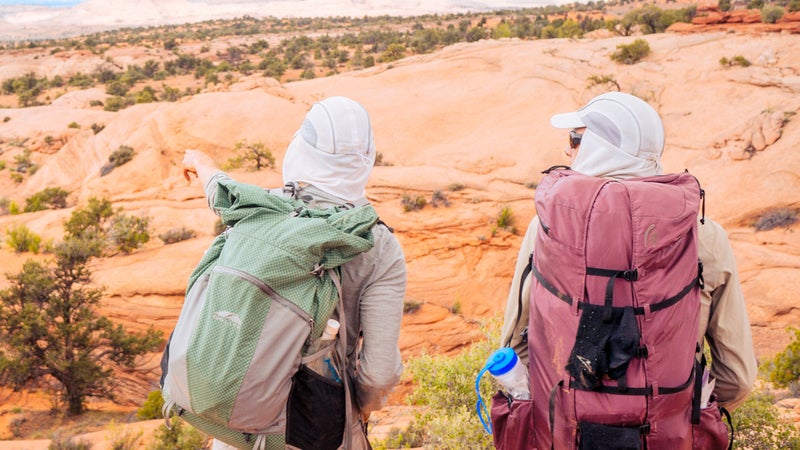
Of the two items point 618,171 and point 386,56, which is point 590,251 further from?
point 386,56

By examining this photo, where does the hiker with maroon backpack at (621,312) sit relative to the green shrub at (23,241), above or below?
above

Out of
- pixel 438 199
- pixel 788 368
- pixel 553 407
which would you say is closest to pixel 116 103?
pixel 438 199

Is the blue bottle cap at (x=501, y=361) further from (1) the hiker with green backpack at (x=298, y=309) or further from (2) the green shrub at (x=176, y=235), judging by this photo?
(2) the green shrub at (x=176, y=235)

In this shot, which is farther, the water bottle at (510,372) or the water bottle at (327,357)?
the water bottle at (510,372)

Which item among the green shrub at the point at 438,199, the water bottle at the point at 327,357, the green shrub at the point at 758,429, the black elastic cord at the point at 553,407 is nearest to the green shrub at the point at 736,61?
the green shrub at the point at 438,199

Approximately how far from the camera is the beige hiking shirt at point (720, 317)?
1.99m

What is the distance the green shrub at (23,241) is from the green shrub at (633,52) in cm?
1521

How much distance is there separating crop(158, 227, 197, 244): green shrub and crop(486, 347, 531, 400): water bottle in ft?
28.7

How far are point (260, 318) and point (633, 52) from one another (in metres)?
16.9

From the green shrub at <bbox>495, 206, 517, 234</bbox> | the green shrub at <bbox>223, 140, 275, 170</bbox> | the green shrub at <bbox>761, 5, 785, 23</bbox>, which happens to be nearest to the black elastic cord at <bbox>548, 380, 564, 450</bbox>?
the green shrub at <bbox>495, 206, 517, 234</bbox>

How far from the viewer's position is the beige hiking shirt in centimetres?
199

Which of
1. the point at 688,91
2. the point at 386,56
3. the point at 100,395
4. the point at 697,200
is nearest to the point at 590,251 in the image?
the point at 697,200

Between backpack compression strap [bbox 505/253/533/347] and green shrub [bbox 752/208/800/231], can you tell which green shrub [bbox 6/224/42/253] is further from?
green shrub [bbox 752/208/800/231]

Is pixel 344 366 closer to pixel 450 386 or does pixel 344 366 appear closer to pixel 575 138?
pixel 575 138
